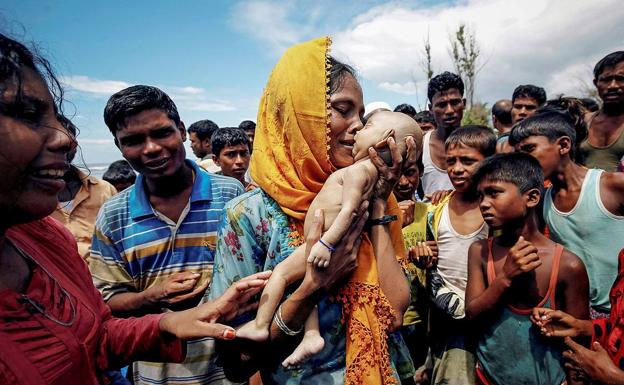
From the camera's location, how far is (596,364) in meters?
1.87

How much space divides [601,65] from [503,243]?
328 centimetres

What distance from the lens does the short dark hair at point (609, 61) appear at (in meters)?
4.14

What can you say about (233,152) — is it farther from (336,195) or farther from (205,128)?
(336,195)

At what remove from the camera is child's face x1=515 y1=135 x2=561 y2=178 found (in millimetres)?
3008

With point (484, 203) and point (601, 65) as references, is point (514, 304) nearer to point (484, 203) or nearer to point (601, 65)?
point (484, 203)

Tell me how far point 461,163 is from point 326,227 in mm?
2054

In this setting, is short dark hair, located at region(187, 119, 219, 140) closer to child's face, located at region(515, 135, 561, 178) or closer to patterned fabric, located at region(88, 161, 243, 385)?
patterned fabric, located at region(88, 161, 243, 385)

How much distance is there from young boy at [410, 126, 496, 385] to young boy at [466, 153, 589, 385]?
18 cm

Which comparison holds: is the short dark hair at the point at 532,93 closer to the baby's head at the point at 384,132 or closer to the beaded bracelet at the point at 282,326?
the baby's head at the point at 384,132

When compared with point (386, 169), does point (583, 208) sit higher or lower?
lower

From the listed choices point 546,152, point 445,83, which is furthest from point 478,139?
point 445,83

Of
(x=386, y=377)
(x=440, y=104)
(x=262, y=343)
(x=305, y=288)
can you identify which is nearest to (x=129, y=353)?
(x=262, y=343)

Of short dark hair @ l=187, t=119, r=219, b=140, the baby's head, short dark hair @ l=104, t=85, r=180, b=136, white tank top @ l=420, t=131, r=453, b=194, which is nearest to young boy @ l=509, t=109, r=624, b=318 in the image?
white tank top @ l=420, t=131, r=453, b=194

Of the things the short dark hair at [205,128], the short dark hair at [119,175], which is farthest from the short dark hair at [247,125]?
the short dark hair at [119,175]
